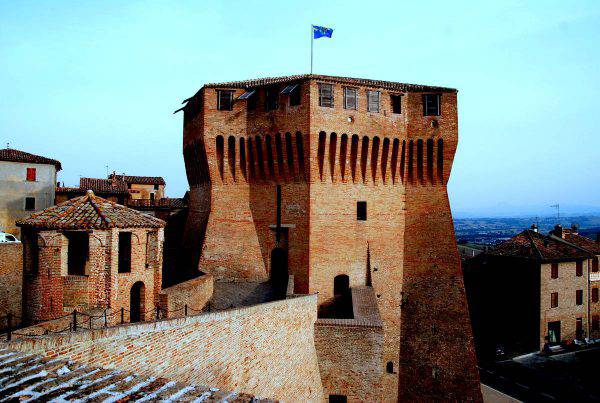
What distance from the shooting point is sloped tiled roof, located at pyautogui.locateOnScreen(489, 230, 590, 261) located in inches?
1118

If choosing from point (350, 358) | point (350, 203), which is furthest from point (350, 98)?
point (350, 358)

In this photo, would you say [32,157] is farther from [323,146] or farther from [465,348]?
[465,348]

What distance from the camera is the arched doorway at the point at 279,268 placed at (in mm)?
19984

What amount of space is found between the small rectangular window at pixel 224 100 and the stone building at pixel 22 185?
17788 mm

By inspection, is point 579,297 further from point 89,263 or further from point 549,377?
point 89,263

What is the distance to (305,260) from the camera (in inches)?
742

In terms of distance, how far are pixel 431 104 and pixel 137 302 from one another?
16.1m

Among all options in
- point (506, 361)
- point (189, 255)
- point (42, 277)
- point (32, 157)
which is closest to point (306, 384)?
point (42, 277)

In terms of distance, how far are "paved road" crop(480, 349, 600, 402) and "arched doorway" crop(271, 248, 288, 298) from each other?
43.9ft

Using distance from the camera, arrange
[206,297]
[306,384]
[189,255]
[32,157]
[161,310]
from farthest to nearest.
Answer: [32,157] < [189,255] < [206,297] < [161,310] < [306,384]

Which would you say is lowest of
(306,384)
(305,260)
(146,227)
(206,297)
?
(306,384)

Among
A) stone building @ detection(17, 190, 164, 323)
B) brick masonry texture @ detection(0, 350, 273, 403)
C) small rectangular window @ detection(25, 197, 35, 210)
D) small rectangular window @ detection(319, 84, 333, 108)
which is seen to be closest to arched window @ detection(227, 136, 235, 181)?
small rectangular window @ detection(319, 84, 333, 108)

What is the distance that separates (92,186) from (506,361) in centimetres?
3506

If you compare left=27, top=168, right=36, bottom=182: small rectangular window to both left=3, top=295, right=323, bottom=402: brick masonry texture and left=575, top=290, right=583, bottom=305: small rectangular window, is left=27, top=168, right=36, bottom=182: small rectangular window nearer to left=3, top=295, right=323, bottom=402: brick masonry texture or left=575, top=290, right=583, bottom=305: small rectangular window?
left=3, top=295, right=323, bottom=402: brick masonry texture
